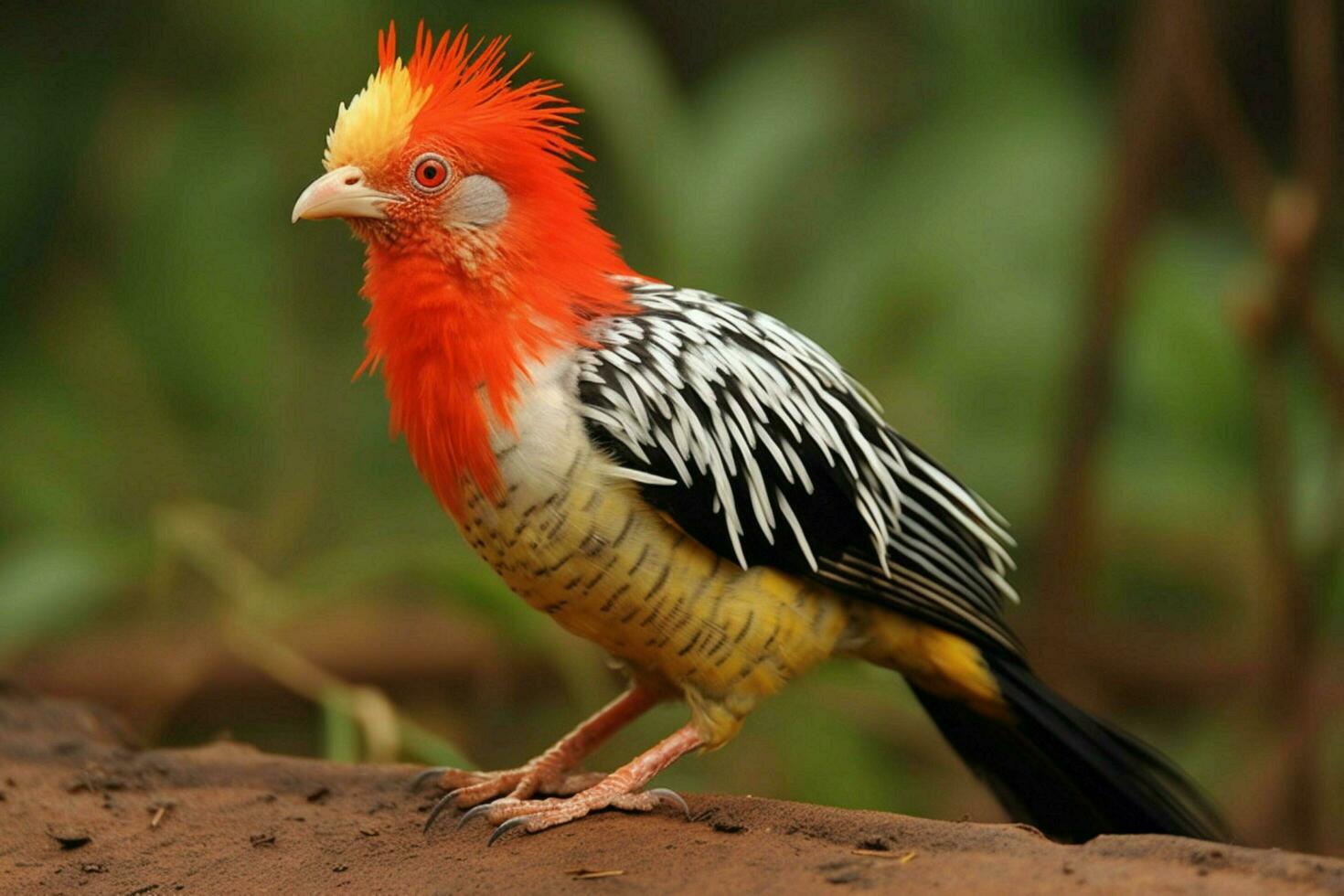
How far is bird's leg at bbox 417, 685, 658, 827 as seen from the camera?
10.3ft

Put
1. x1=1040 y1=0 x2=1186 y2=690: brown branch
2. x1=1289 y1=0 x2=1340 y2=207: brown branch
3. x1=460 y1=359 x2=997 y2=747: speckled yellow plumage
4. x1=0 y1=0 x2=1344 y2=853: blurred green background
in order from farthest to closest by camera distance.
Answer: x1=0 y1=0 x2=1344 y2=853: blurred green background
x1=1040 y1=0 x2=1186 y2=690: brown branch
x1=1289 y1=0 x2=1340 y2=207: brown branch
x1=460 y1=359 x2=997 y2=747: speckled yellow plumage

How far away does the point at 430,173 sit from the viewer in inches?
115

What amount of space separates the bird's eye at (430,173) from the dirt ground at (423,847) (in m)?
1.28

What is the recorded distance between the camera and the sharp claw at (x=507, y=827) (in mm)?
2797

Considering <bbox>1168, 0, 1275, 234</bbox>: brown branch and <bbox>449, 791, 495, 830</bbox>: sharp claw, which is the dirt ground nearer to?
<bbox>449, 791, 495, 830</bbox>: sharp claw

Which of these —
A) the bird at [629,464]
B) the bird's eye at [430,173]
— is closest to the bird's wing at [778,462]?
the bird at [629,464]

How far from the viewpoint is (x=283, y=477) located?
6.96 metres

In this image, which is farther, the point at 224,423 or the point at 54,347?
the point at 54,347

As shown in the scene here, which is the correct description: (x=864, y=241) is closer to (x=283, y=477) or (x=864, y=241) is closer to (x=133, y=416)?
(x=283, y=477)

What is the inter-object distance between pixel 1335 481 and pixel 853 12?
13.7 feet

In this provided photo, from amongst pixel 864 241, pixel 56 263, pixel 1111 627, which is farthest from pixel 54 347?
pixel 1111 627

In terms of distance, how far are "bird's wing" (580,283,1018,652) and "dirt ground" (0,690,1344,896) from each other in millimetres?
524

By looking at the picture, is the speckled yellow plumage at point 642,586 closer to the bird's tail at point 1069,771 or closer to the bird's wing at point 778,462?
the bird's wing at point 778,462

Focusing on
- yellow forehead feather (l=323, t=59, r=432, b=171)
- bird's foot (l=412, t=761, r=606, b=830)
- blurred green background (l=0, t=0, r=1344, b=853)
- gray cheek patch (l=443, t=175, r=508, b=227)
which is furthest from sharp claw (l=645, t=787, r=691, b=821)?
blurred green background (l=0, t=0, r=1344, b=853)
